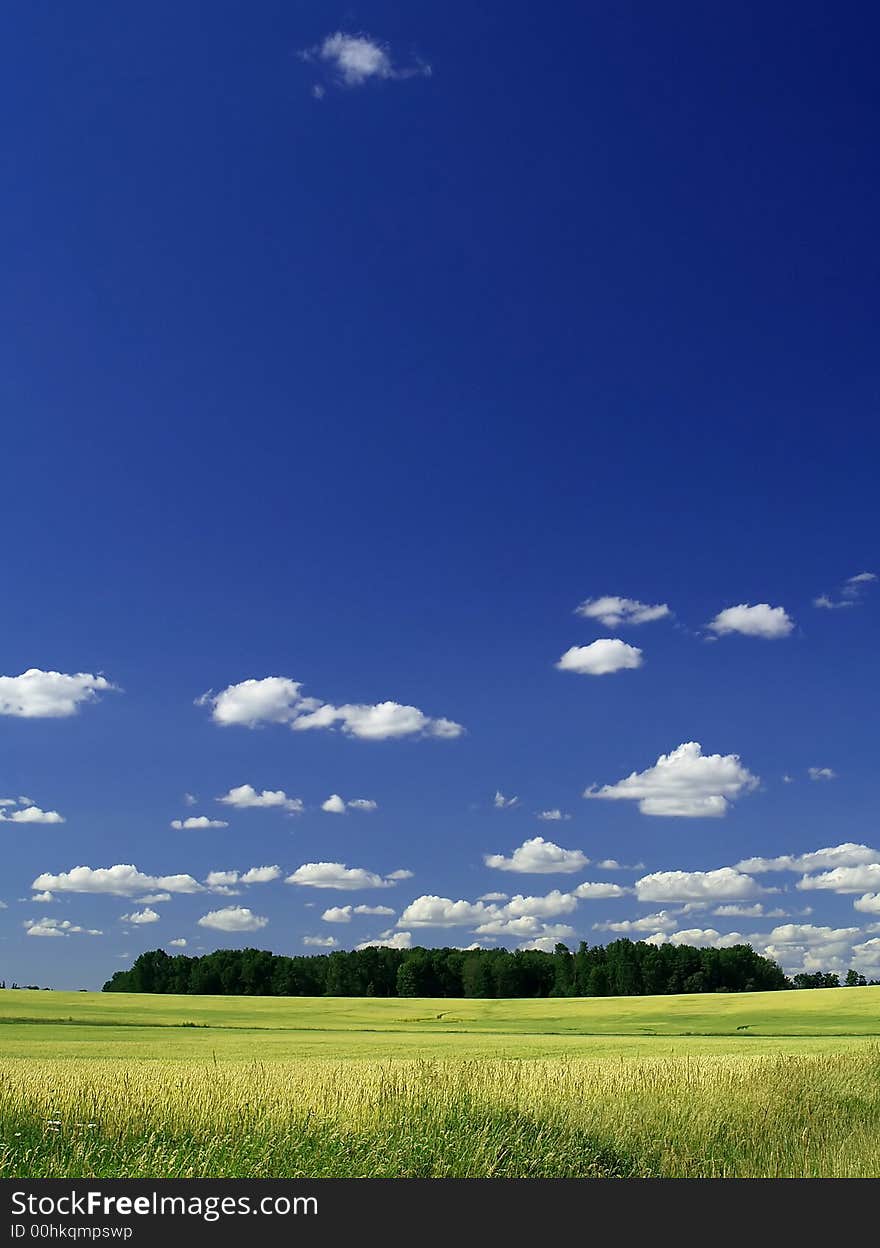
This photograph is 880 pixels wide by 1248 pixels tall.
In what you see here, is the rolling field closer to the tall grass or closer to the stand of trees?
the tall grass

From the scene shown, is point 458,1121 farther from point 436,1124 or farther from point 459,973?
point 459,973

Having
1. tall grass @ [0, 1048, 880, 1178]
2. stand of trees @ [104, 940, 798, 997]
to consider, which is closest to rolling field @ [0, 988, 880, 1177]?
tall grass @ [0, 1048, 880, 1178]

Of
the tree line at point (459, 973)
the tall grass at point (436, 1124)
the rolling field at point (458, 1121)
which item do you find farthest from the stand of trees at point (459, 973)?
the tall grass at point (436, 1124)

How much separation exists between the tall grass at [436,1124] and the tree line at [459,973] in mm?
121705

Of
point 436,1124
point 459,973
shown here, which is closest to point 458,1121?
point 436,1124

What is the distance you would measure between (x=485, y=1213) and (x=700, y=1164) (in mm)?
5096

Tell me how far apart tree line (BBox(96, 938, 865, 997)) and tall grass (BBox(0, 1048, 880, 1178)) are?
122 metres

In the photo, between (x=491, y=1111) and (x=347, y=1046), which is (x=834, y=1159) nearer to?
(x=491, y=1111)

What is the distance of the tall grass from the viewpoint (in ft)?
42.5

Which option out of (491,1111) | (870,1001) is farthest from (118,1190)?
(870,1001)

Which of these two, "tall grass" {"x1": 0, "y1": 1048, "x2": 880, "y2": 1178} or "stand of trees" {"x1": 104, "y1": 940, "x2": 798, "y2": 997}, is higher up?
"tall grass" {"x1": 0, "y1": 1048, "x2": 880, "y2": 1178}

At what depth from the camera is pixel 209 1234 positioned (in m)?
10.4

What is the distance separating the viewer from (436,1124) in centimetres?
1479

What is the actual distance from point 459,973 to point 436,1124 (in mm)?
131881
